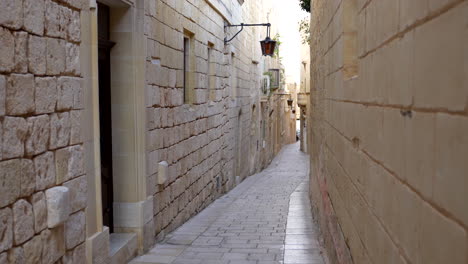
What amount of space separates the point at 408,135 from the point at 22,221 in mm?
2399

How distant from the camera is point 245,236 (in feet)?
22.9

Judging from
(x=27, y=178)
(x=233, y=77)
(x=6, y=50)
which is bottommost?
(x=27, y=178)

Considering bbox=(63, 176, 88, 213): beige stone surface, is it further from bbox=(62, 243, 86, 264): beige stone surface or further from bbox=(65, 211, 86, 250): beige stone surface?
bbox=(62, 243, 86, 264): beige stone surface

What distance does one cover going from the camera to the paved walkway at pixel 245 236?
5.62m

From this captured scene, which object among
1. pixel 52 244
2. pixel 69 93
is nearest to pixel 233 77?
pixel 69 93

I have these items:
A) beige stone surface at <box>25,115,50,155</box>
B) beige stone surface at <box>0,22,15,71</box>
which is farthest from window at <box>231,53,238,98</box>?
beige stone surface at <box>0,22,15,71</box>

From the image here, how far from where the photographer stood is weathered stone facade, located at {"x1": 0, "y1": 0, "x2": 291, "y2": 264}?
3156 millimetres

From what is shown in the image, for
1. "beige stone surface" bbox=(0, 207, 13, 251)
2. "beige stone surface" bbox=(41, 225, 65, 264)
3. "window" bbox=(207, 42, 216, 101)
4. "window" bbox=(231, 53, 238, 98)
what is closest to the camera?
"beige stone surface" bbox=(0, 207, 13, 251)

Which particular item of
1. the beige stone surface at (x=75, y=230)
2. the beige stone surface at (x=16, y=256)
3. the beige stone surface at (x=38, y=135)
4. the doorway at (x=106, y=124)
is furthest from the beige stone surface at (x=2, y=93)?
the doorway at (x=106, y=124)

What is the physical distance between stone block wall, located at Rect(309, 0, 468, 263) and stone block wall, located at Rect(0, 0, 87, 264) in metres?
2.09

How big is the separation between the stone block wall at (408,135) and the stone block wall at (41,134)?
2.09 m

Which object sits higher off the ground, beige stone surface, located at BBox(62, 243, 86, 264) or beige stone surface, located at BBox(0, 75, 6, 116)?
A: beige stone surface, located at BBox(0, 75, 6, 116)

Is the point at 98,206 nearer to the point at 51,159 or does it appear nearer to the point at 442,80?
the point at 51,159

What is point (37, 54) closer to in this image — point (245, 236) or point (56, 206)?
point (56, 206)
